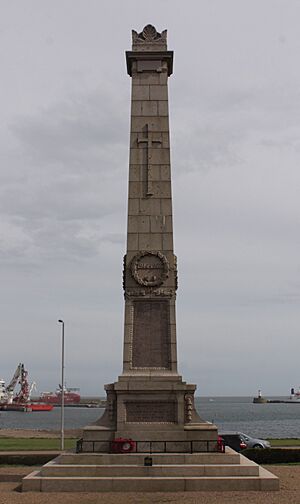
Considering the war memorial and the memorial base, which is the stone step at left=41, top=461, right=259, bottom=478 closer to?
the war memorial

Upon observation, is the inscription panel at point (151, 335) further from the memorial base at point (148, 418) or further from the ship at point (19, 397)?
the ship at point (19, 397)

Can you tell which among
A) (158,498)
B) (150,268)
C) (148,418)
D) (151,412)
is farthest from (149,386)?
(158,498)

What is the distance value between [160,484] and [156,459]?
1.24m

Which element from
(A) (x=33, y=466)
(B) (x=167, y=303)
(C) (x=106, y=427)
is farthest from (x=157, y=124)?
(A) (x=33, y=466)

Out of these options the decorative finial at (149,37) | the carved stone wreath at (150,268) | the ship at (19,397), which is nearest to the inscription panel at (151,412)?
the carved stone wreath at (150,268)

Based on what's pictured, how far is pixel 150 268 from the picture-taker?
72.1 ft

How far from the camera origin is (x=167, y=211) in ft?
73.4

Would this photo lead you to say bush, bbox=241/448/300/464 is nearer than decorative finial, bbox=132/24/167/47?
No

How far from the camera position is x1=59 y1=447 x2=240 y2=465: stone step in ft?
61.6

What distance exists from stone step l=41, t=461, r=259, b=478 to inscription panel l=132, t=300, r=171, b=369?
374 cm

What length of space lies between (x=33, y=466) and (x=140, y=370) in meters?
8.01

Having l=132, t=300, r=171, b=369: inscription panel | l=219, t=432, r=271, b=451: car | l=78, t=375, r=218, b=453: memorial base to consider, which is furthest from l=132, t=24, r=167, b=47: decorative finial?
l=219, t=432, r=271, b=451: car

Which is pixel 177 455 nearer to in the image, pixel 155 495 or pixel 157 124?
pixel 155 495

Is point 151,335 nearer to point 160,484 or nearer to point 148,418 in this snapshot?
point 148,418
